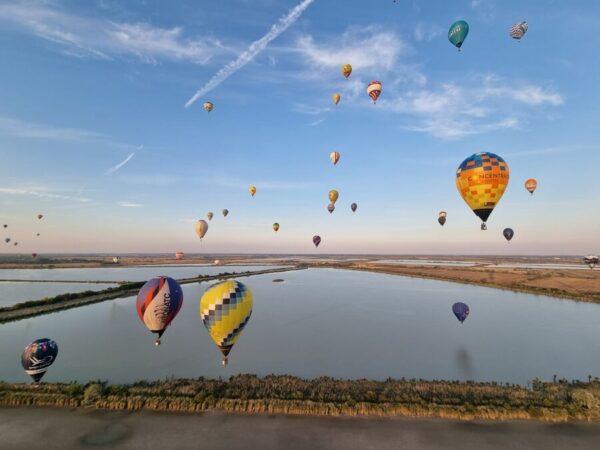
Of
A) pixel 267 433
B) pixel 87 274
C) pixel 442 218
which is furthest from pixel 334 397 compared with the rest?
pixel 87 274

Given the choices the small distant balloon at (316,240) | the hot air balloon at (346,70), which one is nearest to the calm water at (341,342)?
the small distant balloon at (316,240)

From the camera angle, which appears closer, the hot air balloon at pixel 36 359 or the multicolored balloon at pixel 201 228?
the hot air balloon at pixel 36 359

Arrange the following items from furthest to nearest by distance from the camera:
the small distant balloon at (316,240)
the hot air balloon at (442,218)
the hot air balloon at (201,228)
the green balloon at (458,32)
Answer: the small distant balloon at (316,240)
the hot air balloon at (442,218)
the hot air balloon at (201,228)
the green balloon at (458,32)

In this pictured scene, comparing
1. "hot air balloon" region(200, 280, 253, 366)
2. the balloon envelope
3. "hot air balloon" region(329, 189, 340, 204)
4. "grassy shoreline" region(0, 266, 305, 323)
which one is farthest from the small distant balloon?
"hot air balloon" region(200, 280, 253, 366)

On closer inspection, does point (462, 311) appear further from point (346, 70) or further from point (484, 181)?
point (346, 70)

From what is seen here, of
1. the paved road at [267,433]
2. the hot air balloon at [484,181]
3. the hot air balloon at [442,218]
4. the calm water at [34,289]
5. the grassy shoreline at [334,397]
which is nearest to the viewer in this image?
the paved road at [267,433]

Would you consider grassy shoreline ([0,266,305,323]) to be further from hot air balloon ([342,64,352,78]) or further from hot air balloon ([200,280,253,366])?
hot air balloon ([342,64,352,78])

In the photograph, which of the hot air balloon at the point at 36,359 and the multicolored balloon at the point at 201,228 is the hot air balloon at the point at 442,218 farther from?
the hot air balloon at the point at 36,359
